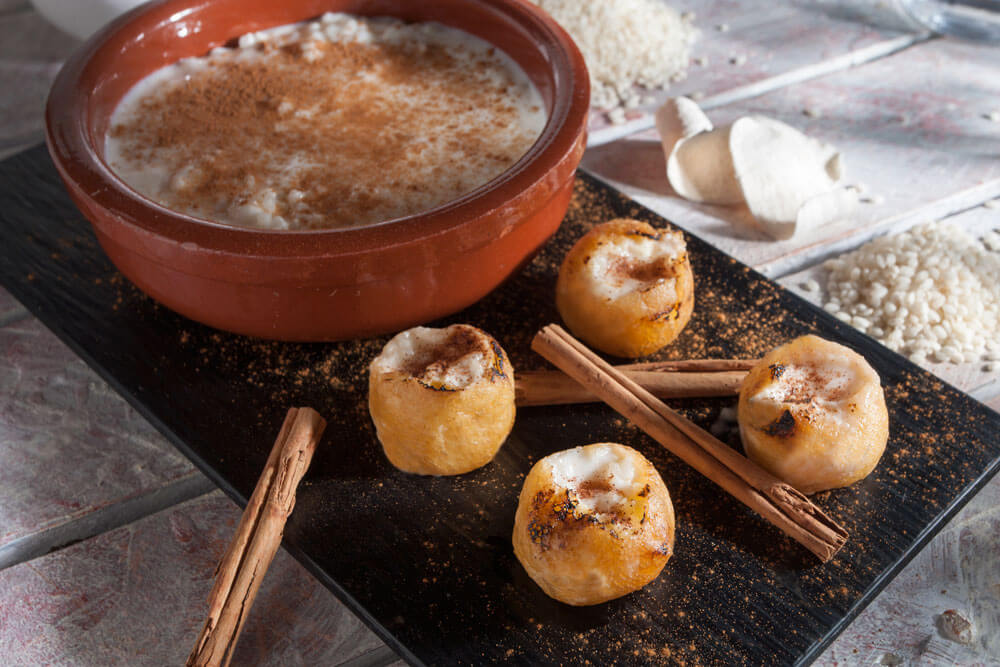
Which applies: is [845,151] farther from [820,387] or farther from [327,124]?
[327,124]

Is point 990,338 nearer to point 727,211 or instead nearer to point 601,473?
point 727,211

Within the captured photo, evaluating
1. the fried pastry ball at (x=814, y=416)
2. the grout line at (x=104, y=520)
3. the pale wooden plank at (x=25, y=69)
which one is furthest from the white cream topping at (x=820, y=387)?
the pale wooden plank at (x=25, y=69)

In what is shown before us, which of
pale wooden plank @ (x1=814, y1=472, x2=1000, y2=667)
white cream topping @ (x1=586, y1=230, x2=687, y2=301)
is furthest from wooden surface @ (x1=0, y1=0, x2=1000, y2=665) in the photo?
white cream topping @ (x1=586, y1=230, x2=687, y2=301)

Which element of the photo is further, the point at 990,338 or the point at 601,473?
the point at 990,338

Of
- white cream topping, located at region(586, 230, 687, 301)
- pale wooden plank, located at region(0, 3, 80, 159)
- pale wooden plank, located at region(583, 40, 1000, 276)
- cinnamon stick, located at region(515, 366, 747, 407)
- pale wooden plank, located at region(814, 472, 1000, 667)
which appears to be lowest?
pale wooden plank, located at region(814, 472, 1000, 667)

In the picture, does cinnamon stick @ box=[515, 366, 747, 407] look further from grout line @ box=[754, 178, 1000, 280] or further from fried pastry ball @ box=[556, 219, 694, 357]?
grout line @ box=[754, 178, 1000, 280]

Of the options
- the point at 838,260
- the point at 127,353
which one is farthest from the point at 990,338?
the point at 127,353
